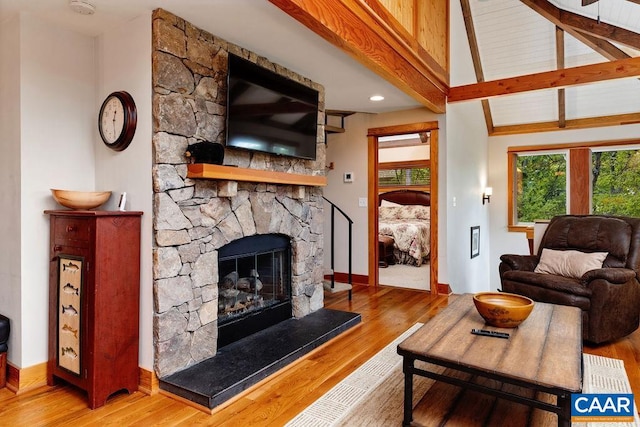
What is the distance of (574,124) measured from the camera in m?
6.11

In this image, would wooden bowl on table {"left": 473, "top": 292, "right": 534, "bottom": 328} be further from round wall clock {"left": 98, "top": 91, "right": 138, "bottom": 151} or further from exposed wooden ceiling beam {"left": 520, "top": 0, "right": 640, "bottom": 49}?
exposed wooden ceiling beam {"left": 520, "top": 0, "right": 640, "bottom": 49}

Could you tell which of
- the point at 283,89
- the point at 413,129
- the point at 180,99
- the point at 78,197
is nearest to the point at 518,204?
the point at 413,129

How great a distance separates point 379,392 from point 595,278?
6.71ft

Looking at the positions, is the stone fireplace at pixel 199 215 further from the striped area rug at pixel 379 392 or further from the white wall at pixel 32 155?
the striped area rug at pixel 379 392

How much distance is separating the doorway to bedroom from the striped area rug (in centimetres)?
220

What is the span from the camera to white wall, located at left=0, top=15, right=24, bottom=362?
7.89ft

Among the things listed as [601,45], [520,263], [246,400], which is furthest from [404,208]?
[246,400]

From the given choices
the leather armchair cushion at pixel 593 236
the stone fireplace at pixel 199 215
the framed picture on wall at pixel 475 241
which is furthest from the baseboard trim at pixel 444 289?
the stone fireplace at pixel 199 215

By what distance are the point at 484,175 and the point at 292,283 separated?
4492 mm

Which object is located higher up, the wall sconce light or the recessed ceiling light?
the recessed ceiling light

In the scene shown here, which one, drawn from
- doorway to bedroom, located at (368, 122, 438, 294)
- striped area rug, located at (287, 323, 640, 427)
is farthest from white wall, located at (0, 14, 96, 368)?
doorway to bedroom, located at (368, 122, 438, 294)

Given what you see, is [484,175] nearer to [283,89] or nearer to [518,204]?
[518,204]

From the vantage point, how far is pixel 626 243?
356cm

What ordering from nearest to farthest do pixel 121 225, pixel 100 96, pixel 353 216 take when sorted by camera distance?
pixel 121 225 < pixel 100 96 < pixel 353 216
